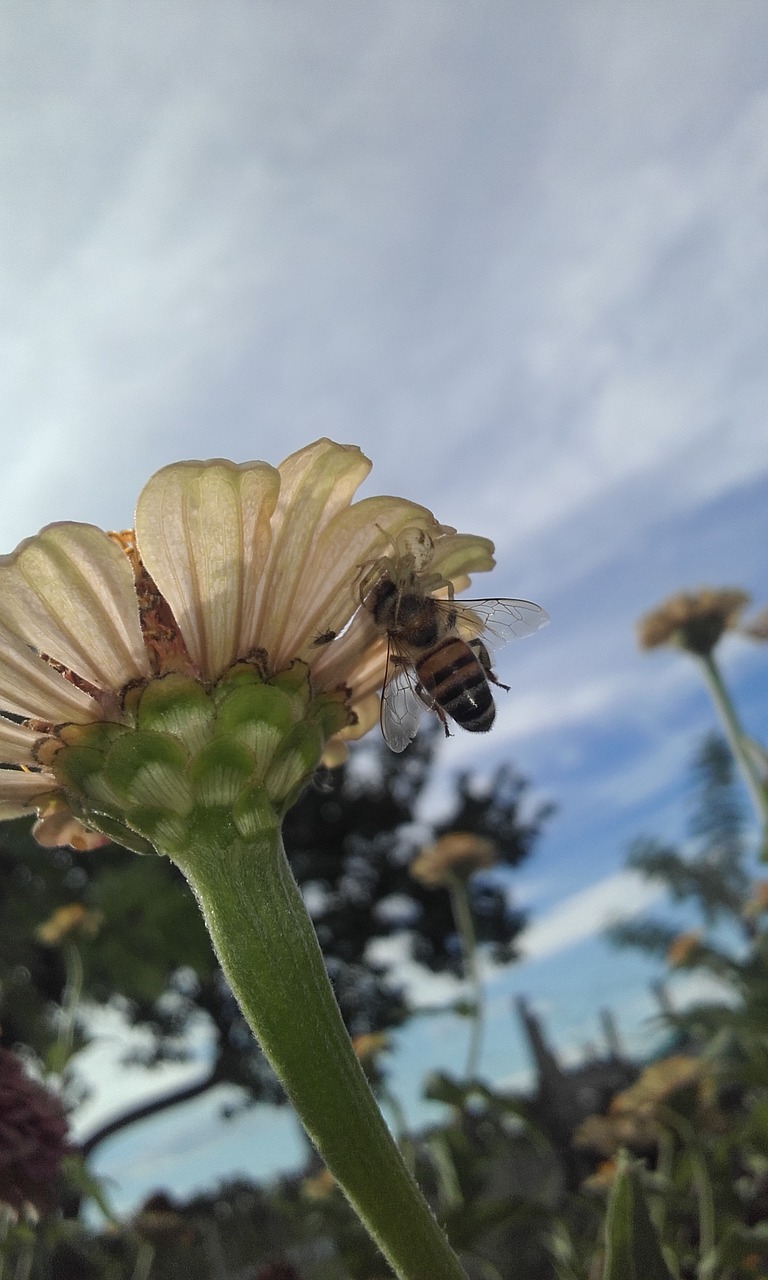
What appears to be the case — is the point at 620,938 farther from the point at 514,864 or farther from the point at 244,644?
the point at 244,644

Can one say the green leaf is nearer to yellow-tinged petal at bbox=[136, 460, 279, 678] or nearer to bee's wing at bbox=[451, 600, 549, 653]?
yellow-tinged petal at bbox=[136, 460, 279, 678]

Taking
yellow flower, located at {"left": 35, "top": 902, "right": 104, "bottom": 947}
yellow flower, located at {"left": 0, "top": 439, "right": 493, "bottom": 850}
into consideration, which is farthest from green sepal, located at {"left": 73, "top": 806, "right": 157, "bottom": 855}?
yellow flower, located at {"left": 35, "top": 902, "right": 104, "bottom": 947}

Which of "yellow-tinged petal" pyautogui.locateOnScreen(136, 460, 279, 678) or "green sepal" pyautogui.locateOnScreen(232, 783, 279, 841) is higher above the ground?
"yellow-tinged petal" pyautogui.locateOnScreen(136, 460, 279, 678)

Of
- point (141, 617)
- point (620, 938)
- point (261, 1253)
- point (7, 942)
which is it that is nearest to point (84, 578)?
point (141, 617)

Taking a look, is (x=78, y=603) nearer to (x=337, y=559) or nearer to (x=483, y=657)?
(x=337, y=559)

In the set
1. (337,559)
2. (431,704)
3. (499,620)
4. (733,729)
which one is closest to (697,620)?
(733,729)

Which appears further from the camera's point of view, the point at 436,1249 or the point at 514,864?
the point at 514,864

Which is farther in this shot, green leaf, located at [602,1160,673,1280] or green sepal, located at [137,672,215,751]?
green sepal, located at [137,672,215,751]
